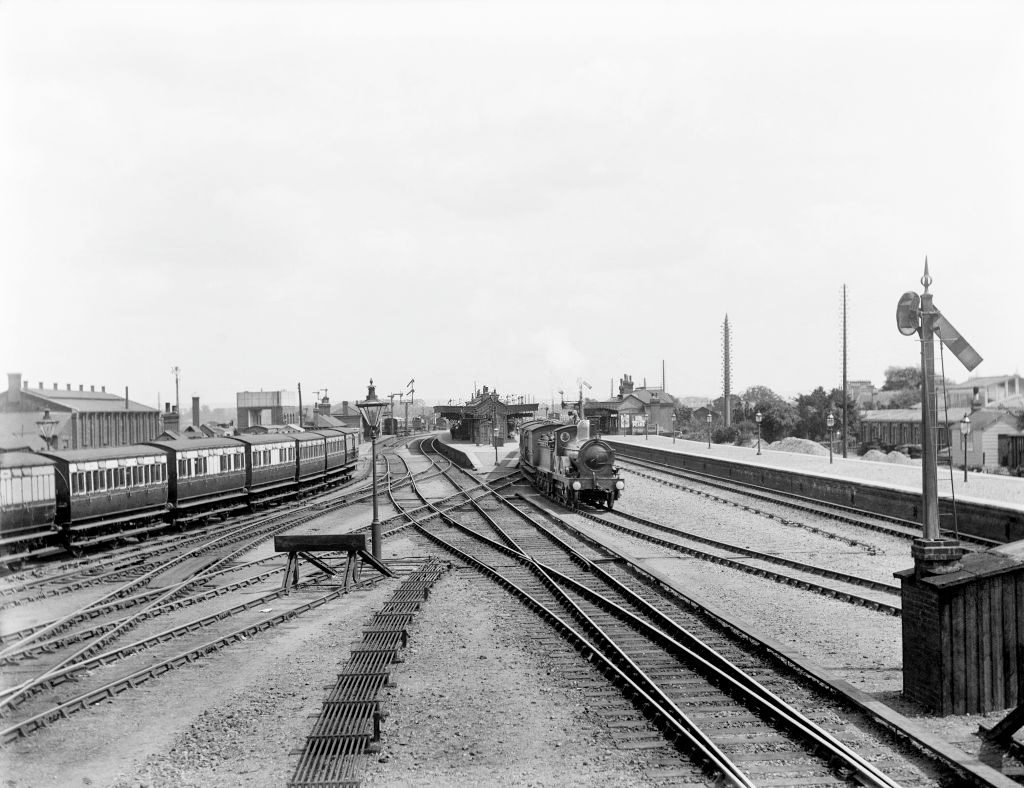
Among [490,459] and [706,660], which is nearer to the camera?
[706,660]

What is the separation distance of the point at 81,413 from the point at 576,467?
34351 mm

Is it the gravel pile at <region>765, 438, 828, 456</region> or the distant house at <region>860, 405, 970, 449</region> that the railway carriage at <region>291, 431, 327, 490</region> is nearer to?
the gravel pile at <region>765, 438, 828, 456</region>

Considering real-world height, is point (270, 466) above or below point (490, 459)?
above

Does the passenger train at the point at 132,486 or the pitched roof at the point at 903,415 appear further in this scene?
the pitched roof at the point at 903,415

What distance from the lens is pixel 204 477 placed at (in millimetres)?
27141

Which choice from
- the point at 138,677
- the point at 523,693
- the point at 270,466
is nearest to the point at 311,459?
the point at 270,466

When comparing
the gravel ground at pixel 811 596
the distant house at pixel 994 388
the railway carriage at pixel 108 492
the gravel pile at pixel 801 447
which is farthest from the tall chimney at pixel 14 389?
the distant house at pixel 994 388

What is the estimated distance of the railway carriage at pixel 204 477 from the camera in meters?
25.5

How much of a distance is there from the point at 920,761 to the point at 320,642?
8.33 m

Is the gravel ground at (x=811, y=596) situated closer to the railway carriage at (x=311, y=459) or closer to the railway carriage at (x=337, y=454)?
the railway carriage at (x=311, y=459)

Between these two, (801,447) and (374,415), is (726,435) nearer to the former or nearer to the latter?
(801,447)

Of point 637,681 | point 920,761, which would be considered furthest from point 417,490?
point 920,761

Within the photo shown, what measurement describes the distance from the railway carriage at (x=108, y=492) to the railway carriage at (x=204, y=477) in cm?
46

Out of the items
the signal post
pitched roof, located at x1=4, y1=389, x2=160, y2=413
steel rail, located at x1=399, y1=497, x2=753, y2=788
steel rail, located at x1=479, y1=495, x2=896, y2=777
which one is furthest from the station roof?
the signal post
